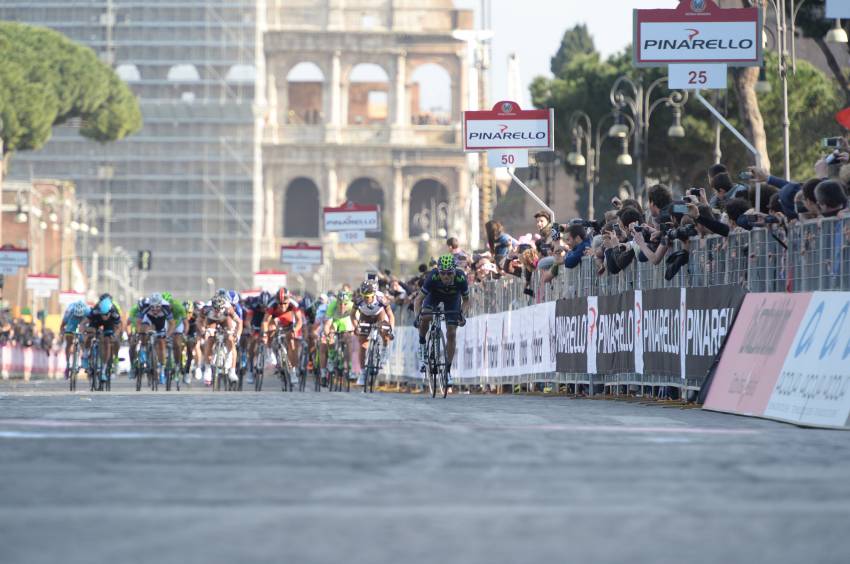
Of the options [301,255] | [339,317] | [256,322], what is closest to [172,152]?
[301,255]

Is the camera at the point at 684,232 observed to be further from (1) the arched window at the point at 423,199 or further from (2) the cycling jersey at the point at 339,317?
(1) the arched window at the point at 423,199

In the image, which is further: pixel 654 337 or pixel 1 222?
pixel 1 222

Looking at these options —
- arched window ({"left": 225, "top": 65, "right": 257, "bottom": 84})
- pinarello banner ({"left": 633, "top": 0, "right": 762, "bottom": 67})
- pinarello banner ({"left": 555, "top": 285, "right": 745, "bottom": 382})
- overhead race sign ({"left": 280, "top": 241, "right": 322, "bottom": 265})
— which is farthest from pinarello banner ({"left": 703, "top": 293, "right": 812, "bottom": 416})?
arched window ({"left": 225, "top": 65, "right": 257, "bottom": 84})

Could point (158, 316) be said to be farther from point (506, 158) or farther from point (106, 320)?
point (506, 158)

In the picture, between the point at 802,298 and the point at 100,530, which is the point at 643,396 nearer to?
the point at 802,298

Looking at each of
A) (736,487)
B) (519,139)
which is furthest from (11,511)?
(519,139)

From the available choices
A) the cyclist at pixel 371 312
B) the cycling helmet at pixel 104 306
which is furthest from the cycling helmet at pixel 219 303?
the cyclist at pixel 371 312

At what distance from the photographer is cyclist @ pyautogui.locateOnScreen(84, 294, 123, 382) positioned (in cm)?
3034

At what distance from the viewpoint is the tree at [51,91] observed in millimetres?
87500

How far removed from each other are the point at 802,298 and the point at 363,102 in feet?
513

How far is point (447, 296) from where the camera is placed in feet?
68.4

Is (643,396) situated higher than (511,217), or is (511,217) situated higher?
(511,217)

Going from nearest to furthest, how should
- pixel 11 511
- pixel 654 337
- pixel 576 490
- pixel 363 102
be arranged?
pixel 11 511
pixel 576 490
pixel 654 337
pixel 363 102

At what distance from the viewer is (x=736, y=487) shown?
7922 millimetres
